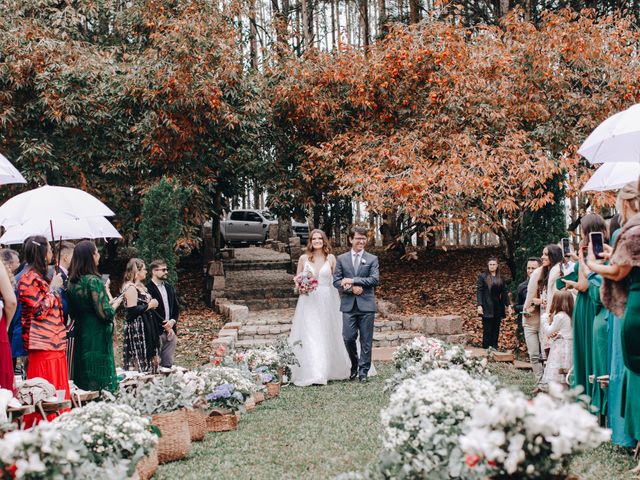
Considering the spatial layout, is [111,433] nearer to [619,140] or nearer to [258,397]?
[258,397]

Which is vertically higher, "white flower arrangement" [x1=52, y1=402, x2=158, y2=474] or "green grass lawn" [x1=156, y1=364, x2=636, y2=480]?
"white flower arrangement" [x1=52, y1=402, x2=158, y2=474]

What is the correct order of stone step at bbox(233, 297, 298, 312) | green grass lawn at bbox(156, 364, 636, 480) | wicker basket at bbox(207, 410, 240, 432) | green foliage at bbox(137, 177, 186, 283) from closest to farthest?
green grass lawn at bbox(156, 364, 636, 480) < wicker basket at bbox(207, 410, 240, 432) < green foliage at bbox(137, 177, 186, 283) < stone step at bbox(233, 297, 298, 312)

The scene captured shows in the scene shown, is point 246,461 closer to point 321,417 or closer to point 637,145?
point 321,417

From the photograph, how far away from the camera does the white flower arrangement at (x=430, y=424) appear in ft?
11.4

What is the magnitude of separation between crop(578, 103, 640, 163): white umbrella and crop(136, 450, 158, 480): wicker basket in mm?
4633

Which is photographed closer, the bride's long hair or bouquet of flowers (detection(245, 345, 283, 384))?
bouquet of flowers (detection(245, 345, 283, 384))

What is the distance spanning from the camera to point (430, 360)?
704 centimetres

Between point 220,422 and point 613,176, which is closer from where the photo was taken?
point 220,422

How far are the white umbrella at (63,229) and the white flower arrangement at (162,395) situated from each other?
103 inches

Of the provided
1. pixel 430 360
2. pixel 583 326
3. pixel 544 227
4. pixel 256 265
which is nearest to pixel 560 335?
pixel 583 326

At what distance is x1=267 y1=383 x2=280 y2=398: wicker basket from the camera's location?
9055mm

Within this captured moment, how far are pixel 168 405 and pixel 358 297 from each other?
4.19 m

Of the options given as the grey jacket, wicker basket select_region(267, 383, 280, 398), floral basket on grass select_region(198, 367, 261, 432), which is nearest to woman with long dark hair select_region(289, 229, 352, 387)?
the grey jacket

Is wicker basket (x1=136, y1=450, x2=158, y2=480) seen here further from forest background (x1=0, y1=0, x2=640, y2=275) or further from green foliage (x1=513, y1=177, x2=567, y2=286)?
green foliage (x1=513, y1=177, x2=567, y2=286)
